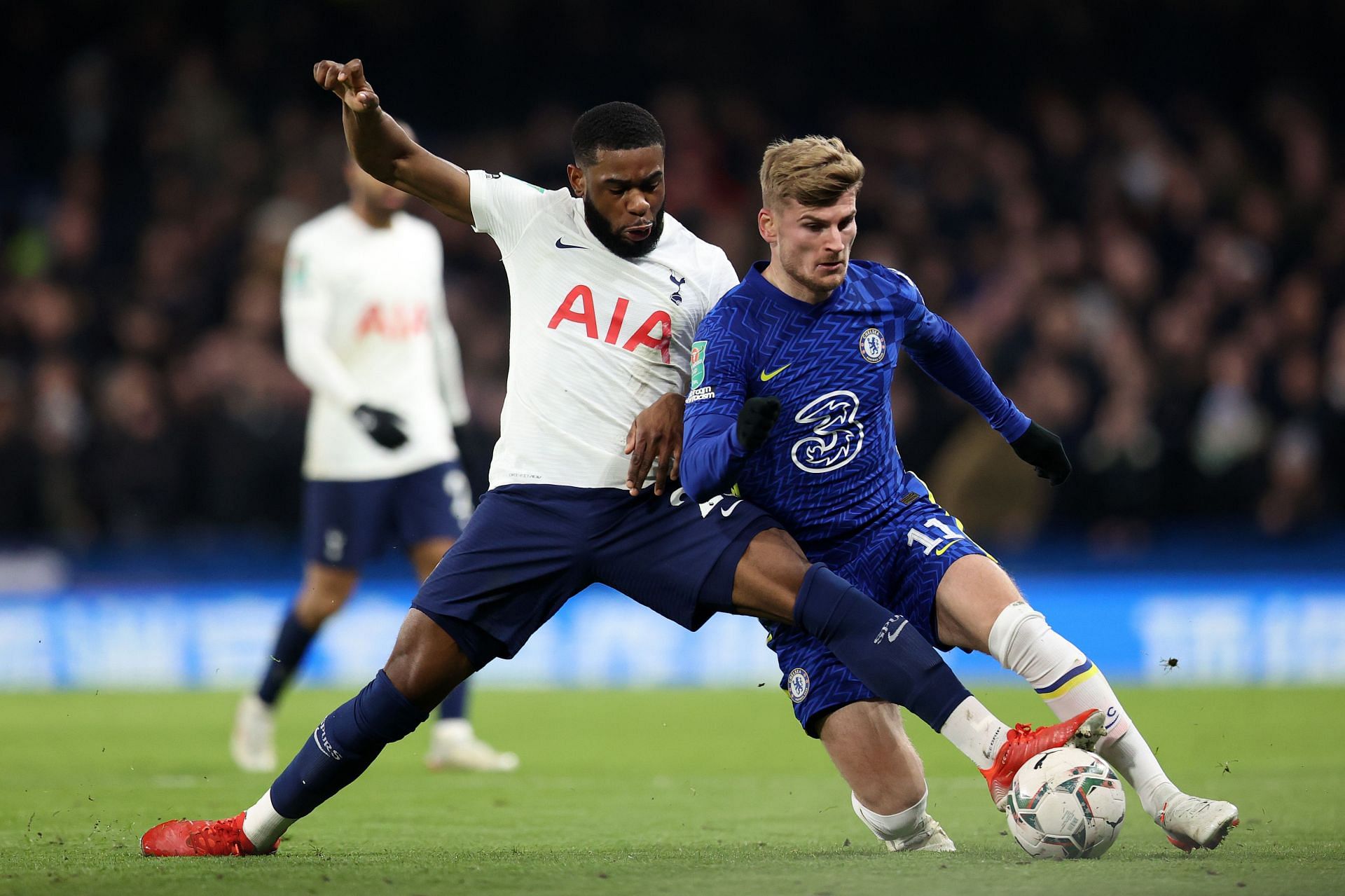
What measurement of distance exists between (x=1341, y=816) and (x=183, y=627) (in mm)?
8437

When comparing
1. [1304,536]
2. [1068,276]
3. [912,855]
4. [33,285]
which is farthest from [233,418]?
[912,855]

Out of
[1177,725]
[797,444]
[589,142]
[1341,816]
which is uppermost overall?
[589,142]

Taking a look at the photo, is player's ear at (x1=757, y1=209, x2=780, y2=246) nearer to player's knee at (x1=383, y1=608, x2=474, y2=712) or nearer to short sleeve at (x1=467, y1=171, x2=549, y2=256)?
short sleeve at (x1=467, y1=171, x2=549, y2=256)

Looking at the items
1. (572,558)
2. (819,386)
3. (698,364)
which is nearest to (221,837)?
(572,558)

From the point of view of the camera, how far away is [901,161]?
14898mm

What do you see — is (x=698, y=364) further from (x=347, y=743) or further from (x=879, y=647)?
(x=347, y=743)

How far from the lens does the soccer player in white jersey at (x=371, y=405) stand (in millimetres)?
7844

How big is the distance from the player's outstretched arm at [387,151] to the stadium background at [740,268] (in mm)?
3399

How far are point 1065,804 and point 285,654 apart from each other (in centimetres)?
447

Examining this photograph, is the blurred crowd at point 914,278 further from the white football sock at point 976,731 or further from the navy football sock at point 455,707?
the white football sock at point 976,731

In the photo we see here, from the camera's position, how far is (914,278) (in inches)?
532

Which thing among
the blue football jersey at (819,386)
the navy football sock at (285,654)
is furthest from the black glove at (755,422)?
the navy football sock at (285,654)

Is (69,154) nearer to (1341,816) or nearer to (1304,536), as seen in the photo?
Answer: (1304,536)

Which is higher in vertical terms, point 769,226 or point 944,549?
point 769,226
